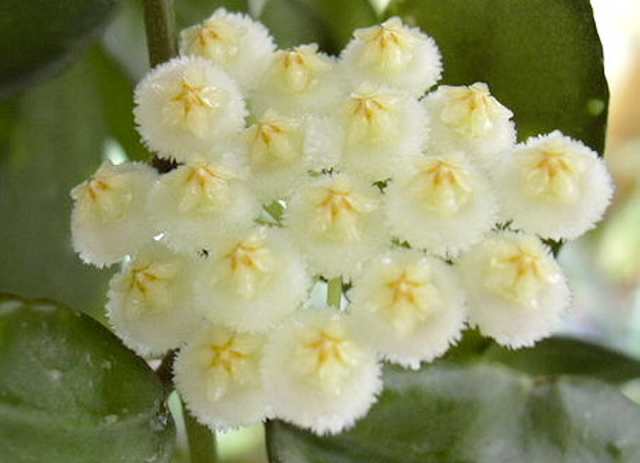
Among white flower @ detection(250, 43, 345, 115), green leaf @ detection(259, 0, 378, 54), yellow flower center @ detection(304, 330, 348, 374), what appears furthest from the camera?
green leaf @ detection(259, 0, 378, 54)

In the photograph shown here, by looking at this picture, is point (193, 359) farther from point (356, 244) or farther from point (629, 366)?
point (629, 366)

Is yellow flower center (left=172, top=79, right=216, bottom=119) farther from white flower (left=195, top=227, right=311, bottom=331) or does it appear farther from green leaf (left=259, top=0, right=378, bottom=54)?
green leaf (left=259, top=0, right=378, bottom=54)

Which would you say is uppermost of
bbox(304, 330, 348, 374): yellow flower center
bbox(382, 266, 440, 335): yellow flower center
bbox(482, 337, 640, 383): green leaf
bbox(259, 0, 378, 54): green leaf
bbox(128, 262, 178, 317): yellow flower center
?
bbox(382, 266, 440, 335): yellow flower center

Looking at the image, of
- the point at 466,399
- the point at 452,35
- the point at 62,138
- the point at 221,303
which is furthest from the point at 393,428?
the point at 62,138

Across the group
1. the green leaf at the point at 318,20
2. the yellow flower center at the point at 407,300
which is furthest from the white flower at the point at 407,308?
the green leaf at the point at 318,20

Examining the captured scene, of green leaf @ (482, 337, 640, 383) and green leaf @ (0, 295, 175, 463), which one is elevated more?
green leaf @ (0, 295, 175, 463)

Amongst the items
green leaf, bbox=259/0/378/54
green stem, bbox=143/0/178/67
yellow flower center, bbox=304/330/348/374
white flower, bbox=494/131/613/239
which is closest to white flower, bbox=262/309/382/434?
yellow flower center, bbox=304/330/348/374

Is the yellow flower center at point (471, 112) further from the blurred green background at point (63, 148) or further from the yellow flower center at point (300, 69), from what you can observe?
the blurred green background at point (63, 148)

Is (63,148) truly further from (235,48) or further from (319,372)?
(319,372)
